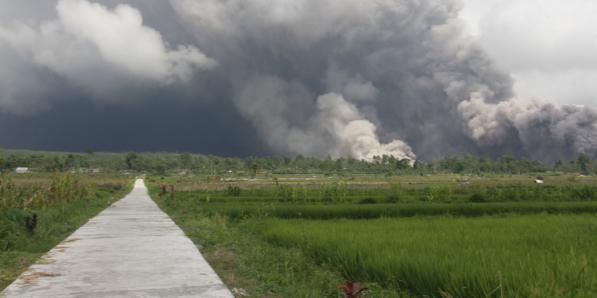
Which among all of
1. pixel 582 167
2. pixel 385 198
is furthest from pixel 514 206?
pixel 582 167

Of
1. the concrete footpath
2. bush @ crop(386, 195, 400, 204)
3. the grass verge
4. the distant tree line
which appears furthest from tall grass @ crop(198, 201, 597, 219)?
the distant tree line

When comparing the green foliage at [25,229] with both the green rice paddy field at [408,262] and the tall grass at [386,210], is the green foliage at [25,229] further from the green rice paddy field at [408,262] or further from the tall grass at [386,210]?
the tall grass at [386,210]

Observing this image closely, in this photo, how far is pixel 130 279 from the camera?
7250 mm

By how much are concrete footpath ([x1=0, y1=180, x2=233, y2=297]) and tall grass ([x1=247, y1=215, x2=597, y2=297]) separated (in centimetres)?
218

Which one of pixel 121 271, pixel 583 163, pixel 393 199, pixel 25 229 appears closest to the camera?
pixel 121 271

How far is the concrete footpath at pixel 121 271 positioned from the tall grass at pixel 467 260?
2177 mm

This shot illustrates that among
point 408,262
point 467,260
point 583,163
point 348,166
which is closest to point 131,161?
point 348,166

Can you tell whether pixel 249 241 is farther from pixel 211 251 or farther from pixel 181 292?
pixel 181 292

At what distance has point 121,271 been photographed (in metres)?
7.86

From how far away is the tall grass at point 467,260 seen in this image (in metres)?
5.36

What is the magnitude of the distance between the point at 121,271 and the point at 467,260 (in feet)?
17.1

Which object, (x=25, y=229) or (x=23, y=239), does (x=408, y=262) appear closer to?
(x=23, y=239)

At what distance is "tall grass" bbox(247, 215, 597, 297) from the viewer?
536 centimetres

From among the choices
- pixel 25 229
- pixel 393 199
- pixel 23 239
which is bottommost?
pixel 23 239
